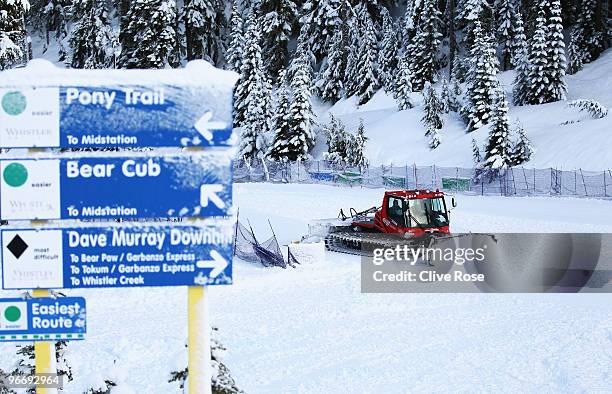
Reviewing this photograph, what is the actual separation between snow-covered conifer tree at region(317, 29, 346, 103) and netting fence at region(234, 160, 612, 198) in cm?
1709

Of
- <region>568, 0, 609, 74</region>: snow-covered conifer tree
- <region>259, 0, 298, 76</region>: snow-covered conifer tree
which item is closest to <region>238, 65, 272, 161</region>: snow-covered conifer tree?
<region>259, 0, 298, 76</region>: snow-covered conifer tree

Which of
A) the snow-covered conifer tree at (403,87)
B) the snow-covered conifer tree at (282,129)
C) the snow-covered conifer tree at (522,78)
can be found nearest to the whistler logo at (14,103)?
the snow-covered conifer tree at (282,129)

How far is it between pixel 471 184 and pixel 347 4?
35.8 m

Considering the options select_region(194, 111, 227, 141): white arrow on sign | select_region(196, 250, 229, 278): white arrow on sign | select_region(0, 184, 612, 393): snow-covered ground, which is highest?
select_region(194, 111, 227, 141): white arrow on sign

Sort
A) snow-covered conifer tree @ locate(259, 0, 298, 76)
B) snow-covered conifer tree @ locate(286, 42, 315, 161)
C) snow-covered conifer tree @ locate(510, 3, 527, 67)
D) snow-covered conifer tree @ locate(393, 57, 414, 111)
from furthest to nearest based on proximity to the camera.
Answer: snow-covered conifer tree @ locate(259, 0, 298, 76) → snow-covered conifer tree @ locate(393, 57, 414, 111) → snow-covered conifer tree @ locate(286, 42, 315, 161) → snow-covered conifer tree @ locate(510, 3, 527, 67)

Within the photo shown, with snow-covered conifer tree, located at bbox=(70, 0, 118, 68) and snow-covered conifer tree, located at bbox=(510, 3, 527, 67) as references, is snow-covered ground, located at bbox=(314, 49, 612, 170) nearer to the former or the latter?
snow-covered conifer tree, located at bbox=(510, 3, 527, 67)

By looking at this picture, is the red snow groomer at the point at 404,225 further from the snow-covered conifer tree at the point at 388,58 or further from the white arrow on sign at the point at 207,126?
the snow-covered conifer tree at the point at 388,58

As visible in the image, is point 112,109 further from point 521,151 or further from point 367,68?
point 367,68

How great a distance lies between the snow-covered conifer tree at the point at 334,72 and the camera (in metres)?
68.1

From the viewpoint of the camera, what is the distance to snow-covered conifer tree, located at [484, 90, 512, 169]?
4491 centimetres

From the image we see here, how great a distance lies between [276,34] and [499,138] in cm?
3462

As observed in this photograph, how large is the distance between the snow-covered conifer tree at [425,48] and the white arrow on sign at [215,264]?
61297 mm

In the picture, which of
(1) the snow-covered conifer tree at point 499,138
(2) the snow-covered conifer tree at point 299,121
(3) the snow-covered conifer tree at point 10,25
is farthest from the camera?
(2) the snow-covered conifer tree at point 299,121

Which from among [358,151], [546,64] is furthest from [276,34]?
[546,64]
